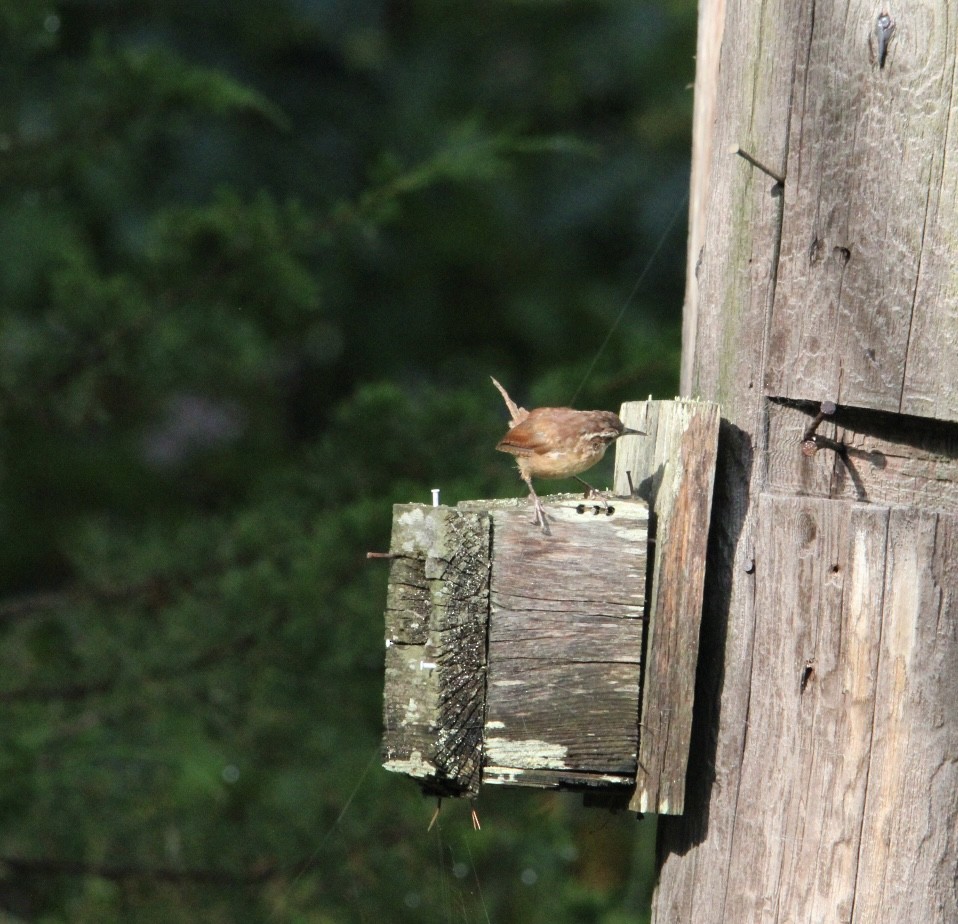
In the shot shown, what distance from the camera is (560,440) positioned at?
7.49 feet

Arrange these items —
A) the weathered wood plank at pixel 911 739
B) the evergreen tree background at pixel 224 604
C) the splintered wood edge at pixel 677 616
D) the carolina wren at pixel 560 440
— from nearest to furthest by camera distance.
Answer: the weathered wood plank at pixel 911 739, the splintered wood edge at pixel 677 616, the carolina wren at pixel 560 440, the evergreen tree background at pixel 224 604

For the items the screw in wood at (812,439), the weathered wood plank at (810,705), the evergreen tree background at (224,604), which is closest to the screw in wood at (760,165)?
the screw in wood at (812,439)

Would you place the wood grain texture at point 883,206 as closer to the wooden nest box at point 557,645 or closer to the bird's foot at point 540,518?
the wooden nest box at point 557,645

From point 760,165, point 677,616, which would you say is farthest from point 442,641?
point 760,165

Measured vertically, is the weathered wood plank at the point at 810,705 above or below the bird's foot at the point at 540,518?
below

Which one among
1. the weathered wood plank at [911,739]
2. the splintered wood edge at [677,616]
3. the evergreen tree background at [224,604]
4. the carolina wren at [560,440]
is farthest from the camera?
the evergreen tree background at [224,604]

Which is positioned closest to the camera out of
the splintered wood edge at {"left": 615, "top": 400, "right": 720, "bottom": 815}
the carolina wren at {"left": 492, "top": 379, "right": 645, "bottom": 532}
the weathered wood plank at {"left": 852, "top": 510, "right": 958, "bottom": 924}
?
the weathered wood plank at {"left": 852, "top": 510, "right": 958, "bottom": 924}

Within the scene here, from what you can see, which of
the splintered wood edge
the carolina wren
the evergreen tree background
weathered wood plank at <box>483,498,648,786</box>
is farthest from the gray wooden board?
the evergreen tree background

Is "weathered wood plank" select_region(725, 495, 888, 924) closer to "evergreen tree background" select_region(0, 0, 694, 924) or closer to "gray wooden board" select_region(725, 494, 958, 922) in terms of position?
"gray wooden board" select_region(725, 494, 958, 922)

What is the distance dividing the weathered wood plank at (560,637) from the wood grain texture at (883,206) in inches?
→ 15.8

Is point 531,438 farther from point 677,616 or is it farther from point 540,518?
point 677,616

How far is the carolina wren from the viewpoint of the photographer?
223 cm

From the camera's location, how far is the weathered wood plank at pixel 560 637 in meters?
1.89

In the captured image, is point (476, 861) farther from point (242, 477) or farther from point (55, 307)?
point (242, 477)
